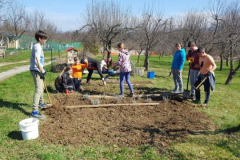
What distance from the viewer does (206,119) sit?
4867mm

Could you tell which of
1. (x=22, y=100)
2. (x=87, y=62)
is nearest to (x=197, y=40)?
(x=87, y=62)

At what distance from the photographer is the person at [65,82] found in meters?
6.46

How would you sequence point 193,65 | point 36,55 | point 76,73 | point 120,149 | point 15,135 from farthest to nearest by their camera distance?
point 76,73
point 193,65
point 36,55
point 15,135
point 120,149

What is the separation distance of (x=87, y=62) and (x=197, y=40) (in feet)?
43.7

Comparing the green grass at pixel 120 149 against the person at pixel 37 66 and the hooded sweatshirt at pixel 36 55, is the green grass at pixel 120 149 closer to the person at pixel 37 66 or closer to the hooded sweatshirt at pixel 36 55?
the person at pixel 37 66

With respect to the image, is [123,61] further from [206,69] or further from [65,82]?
[206,69]

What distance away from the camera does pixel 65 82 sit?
6516 mm

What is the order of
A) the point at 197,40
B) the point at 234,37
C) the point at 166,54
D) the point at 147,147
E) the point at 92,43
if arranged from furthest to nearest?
the point at 166,54, the point at 92,43, the point at 197,40, the point at 234,37, the point at 147,147

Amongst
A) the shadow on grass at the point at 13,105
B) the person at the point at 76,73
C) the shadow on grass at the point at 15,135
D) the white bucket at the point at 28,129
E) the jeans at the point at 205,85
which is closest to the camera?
the white bucket at the point at 28,129

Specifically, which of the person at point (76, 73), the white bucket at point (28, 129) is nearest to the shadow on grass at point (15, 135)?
the white bucket at point (28, 129)

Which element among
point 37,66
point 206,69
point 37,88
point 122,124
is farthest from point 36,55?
point 206,69

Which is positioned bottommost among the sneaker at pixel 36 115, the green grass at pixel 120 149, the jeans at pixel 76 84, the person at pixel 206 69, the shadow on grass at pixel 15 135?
the green grass at pixel 120 149

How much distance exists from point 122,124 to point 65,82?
2.99 meters

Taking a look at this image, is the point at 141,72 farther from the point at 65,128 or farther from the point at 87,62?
the point at 65,128
